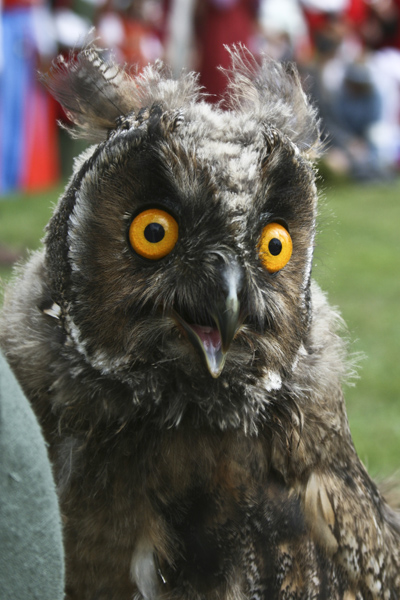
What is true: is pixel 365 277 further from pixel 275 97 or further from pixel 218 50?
pixel 275 97

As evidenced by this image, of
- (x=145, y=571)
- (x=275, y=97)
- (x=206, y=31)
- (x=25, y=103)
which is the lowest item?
(x=145, y=571)

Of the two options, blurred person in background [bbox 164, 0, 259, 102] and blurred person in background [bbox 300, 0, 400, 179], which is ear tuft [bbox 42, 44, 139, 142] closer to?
blurred person in background [bbox 164, 0, 259, 102]

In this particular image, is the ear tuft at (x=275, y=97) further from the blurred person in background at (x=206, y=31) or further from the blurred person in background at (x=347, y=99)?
the blurred person in background at (x=347, y=99)

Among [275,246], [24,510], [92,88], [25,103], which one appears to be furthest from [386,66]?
[24,510]

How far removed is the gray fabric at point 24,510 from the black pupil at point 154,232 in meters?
0.52

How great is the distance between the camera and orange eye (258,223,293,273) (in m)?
1.83

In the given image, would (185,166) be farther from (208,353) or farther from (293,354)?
(293,354)

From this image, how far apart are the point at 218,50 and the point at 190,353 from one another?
10.6 meters

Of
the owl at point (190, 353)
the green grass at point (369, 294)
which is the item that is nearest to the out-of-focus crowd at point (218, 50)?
the green grass at point (369, 294)

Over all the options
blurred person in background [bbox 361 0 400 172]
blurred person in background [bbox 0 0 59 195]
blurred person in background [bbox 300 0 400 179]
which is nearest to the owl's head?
blurred person in background [bbox 0 0 59 195]

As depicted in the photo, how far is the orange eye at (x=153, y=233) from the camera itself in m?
1.77

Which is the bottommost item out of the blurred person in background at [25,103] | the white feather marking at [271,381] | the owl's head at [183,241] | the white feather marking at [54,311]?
the white feather marking at [271,381]

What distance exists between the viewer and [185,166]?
1766 millimetres

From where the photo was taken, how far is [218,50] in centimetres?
1172
